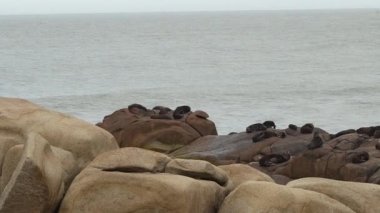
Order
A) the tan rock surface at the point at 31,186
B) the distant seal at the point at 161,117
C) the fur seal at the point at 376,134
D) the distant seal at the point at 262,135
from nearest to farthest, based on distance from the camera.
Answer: the tan rock surface at the point at 31,186 → the fur seal at the point at 376,134 → the distant seal at the point at 262,135 → the distant seal at the point at 161,117

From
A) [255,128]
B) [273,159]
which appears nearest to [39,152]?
[273,159]

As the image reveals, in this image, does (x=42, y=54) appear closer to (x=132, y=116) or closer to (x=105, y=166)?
(x=132, y=116)

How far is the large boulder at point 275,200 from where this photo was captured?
8.55 meters

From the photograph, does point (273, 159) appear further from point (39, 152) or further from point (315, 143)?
point (39, 152)

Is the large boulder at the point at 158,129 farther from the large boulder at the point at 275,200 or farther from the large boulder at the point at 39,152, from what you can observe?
the large boulder at the point at 275,200

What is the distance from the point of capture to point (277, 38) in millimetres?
117750

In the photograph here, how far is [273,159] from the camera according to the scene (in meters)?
16.3

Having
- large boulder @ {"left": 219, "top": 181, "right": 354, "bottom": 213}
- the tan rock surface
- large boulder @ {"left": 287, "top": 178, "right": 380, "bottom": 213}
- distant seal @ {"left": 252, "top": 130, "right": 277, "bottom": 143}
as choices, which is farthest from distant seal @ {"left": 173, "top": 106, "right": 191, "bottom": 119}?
the tan rock surface

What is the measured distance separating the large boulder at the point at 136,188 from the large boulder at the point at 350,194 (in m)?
1.07

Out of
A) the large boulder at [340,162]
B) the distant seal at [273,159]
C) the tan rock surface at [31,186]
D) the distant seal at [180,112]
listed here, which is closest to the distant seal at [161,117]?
the distant seal at [180,112]

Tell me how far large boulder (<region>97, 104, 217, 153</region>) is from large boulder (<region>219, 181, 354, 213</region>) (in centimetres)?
965

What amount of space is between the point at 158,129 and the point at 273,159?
3356 mm

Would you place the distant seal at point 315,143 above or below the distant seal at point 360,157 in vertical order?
below

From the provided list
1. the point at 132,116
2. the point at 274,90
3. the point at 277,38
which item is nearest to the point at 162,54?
the point at 277,38
